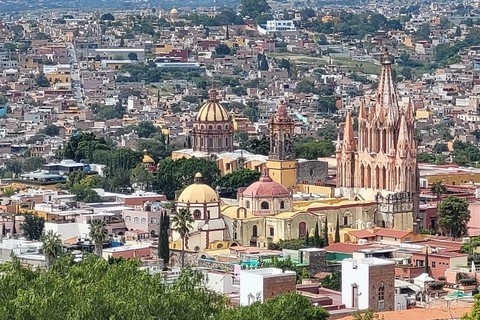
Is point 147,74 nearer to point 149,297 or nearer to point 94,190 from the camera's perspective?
point 94,190

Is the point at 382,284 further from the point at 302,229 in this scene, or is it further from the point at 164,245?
the point at 302,229

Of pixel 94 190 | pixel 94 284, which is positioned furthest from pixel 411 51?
pixel 94 284

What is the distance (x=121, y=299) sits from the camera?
32.5 m

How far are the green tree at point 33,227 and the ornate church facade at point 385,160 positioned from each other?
8.65 metres

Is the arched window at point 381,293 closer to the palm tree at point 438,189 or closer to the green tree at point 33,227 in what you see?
the green tree at point 33,227

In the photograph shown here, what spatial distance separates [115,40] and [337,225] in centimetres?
9344

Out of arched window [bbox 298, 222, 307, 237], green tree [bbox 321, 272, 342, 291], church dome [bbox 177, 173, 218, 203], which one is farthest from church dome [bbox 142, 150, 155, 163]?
green tree [bbox 321, 272, 342, 291]

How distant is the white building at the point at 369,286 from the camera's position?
40.1m

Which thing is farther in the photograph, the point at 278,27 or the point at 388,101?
the point at 278,27

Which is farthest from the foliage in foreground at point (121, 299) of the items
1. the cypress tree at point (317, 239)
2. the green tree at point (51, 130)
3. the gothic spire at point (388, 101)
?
the green tree at point (51, 130)

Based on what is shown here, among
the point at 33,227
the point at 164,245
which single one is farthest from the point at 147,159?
the point at 164,245

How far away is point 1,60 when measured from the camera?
444ft

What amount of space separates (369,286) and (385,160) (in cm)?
1771

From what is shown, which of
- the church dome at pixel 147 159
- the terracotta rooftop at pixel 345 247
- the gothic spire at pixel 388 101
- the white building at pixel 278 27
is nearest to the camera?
the terracotta rooftop at pixel 345 247
